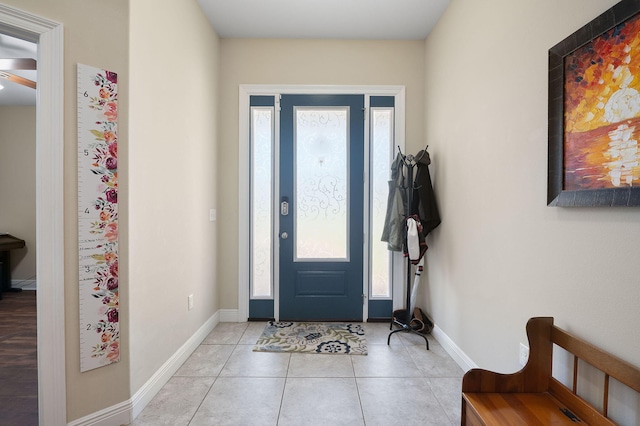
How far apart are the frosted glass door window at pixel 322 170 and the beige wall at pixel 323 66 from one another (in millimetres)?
387

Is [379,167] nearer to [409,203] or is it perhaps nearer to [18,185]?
[409,203]

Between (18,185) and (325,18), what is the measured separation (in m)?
5.01

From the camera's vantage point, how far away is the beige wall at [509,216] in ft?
3.73

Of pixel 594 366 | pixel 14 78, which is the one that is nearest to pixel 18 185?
pixel 14 78

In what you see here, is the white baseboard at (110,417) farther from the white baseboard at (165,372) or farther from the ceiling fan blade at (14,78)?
the ceiling fan blade at (14,78)

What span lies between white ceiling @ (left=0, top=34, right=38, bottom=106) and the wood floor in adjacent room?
2083 mm

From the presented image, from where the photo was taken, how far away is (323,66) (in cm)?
311

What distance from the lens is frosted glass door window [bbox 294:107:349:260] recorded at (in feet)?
10.3

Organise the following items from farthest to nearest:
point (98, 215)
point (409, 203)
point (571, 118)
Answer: point (409, 203), point (98, 215), point (571, 118)

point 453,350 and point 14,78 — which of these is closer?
point 453,350

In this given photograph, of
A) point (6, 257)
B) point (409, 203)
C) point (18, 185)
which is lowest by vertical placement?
point (6, 257)

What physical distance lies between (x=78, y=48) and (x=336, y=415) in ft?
7.95

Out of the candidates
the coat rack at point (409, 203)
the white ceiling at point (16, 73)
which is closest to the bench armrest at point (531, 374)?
the coat rack at point (409, 203)

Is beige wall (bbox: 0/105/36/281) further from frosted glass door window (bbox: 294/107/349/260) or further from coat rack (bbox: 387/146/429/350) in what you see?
coat rack (bbox: 387/146/429/350)
